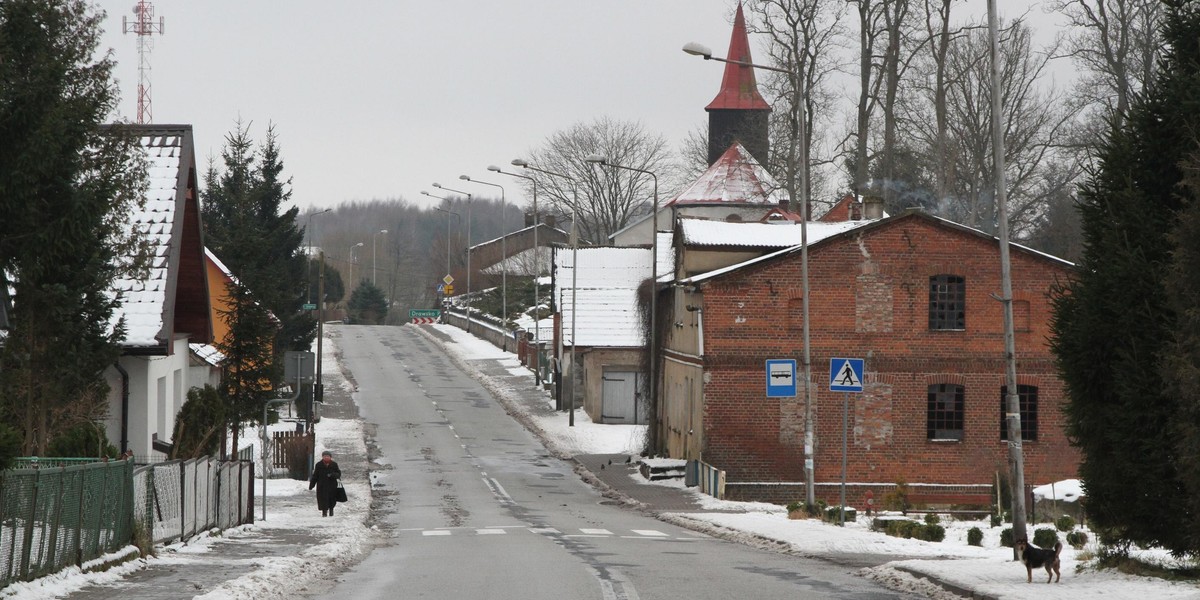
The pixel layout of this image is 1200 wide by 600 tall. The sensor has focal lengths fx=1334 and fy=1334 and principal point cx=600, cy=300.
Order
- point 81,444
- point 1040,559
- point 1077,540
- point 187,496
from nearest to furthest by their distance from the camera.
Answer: point 1040,559
point 81,444
point 187,496
point 1077,540

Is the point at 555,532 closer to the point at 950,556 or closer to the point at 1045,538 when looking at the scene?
the point at 950,556

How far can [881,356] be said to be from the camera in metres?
36.3

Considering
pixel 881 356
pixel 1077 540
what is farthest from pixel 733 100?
pixel 1077 540

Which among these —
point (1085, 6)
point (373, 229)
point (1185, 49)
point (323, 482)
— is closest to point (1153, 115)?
point (1185, 49)

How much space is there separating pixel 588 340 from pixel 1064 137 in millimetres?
19642

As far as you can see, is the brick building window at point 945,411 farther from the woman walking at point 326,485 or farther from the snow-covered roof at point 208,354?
the snow-covered roof at point 208,354

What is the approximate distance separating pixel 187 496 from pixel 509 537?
5.81 meters

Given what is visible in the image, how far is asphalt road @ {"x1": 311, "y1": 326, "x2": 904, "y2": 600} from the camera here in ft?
45.5

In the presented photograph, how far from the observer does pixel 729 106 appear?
93.8 metres

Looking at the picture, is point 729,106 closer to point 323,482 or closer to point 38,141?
point 323,482

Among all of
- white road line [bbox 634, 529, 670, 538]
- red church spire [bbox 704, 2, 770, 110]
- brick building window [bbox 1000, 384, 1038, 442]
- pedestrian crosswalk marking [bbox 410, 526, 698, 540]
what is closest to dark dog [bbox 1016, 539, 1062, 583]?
pedestrian crosswalk marking [bbox 410, 526, 698, 540]

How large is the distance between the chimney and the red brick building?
19.9 ft

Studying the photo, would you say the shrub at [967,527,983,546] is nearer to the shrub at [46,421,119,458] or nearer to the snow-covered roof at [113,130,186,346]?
the shrub at [46,421,119,458]

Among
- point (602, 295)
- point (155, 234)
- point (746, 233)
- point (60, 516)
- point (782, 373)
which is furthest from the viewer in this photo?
point (602, 295)
